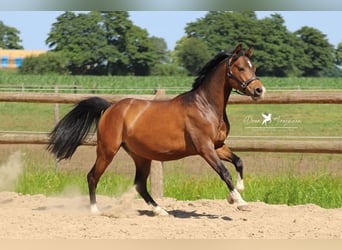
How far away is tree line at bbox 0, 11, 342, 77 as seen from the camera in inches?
1891

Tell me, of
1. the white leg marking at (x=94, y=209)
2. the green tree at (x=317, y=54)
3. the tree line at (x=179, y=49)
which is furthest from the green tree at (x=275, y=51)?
the white leg marking at (x=94, y=209)

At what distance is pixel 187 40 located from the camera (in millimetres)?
56844

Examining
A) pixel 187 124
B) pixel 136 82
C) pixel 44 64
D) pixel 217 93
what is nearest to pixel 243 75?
pixel 217 93

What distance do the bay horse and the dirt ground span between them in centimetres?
26

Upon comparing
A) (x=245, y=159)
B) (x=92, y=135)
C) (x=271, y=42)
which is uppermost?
(x=271, y=42)

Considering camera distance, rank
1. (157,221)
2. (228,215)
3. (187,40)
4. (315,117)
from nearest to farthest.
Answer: (157,221), (228,215), (315,117), (187,40)

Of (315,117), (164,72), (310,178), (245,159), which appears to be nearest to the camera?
(310,178)

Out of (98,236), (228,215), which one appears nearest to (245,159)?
(228,215)

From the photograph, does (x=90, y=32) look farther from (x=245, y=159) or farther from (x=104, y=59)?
(x=245, y=159)

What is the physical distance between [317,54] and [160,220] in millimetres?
54028

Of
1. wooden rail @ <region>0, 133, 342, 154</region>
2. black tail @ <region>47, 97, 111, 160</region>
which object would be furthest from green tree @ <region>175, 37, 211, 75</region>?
black tail @ <region>47, 97, 111, 160</region>

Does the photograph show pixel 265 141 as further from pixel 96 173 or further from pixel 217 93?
pixel 96 173

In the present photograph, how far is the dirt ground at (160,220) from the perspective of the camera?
4230mm

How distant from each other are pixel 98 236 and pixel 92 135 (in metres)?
2.62
